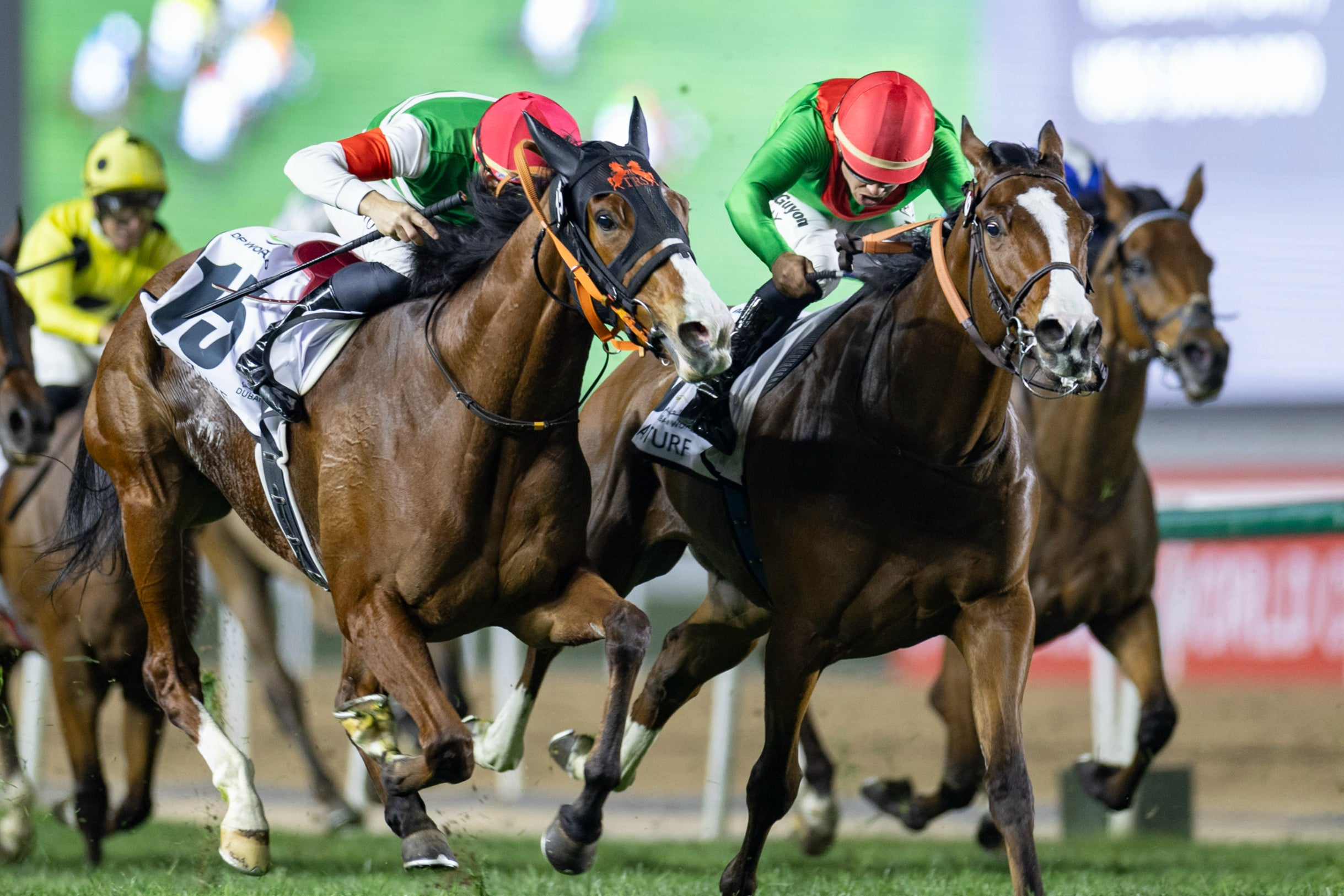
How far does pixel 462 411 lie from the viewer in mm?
3244

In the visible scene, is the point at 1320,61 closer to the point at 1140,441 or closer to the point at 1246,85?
the point at 1246,85

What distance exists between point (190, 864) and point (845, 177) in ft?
9.40

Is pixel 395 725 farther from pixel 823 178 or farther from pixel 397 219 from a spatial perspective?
pixel 823 178

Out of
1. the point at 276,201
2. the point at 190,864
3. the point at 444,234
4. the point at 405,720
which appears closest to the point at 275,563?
the point at 405,720

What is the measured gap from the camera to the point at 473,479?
10.5 ft

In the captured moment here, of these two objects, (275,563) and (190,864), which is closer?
(190,864)

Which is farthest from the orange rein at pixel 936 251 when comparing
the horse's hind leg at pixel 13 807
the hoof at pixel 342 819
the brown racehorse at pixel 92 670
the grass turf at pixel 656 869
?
the hoof at pixel 342 819

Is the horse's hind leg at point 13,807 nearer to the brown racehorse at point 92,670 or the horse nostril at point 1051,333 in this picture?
the brown racehorse at point 92,670

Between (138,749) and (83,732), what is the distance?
0.18 m

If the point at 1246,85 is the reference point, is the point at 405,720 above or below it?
below

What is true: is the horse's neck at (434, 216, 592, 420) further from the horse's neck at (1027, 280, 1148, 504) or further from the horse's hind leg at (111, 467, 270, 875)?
the horse's neck at (1027, 280, 1148, 504)

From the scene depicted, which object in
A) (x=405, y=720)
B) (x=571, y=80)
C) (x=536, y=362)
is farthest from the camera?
(x=571, y=80)

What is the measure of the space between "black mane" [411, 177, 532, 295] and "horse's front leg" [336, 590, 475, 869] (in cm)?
71

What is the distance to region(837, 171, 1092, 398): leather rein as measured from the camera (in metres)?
3.09
